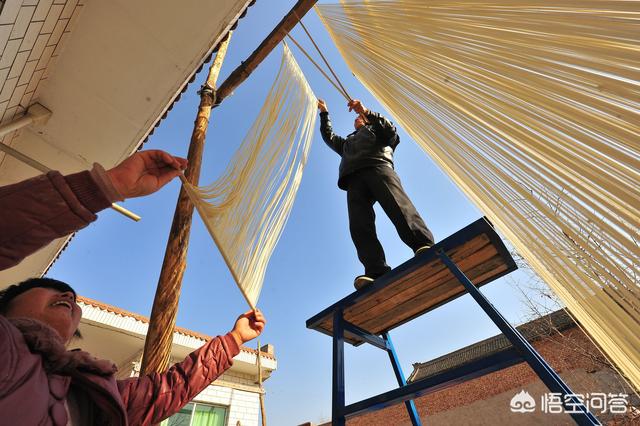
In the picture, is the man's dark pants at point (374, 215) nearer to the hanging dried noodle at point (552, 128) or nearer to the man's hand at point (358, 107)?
the man's hand at point (358, 107)

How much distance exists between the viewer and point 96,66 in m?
2.16

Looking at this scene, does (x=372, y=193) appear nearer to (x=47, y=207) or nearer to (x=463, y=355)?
(x=47, y=207)

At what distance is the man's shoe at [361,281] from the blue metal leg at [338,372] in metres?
0.16

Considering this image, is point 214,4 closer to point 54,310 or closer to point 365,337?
point 54,310

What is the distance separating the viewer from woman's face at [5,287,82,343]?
0.75 meters

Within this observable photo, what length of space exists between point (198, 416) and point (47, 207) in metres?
6.38

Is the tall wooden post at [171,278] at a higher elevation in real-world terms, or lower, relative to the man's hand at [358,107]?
lower

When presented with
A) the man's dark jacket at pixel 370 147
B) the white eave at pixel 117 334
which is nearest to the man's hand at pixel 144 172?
the man's dark jacket at pixel 370 147

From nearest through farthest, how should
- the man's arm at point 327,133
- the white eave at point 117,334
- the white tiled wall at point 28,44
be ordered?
the white tiled wall at point 28,44 → the man's arm at point 327,133 → the white eave at point 117,334

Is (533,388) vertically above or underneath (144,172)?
above

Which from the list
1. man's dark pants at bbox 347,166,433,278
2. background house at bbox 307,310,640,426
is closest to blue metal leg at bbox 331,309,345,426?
man's dark pants at bbox 347,166,433,278

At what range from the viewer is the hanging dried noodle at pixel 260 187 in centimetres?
149

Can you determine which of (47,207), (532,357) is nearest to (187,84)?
(47,207)

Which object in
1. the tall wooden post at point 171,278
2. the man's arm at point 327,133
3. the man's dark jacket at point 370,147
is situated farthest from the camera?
the man's arm at point 327,133
